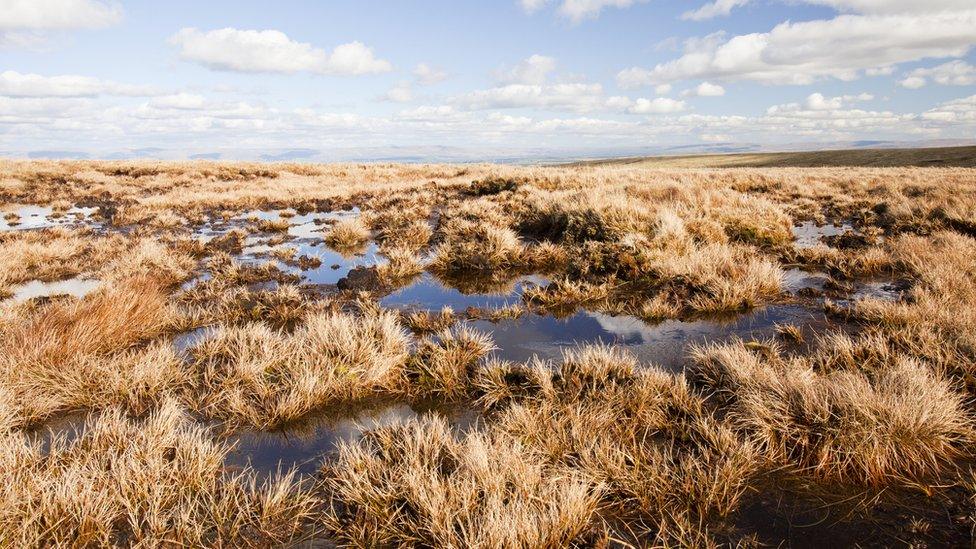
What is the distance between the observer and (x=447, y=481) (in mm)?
3170

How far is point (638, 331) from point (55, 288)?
34.5 ft

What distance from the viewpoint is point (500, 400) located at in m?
4.49

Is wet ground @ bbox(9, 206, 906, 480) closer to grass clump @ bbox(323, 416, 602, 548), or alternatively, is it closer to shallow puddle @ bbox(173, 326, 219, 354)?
shallow puddle @ bbox(173, 326, 219, 354)

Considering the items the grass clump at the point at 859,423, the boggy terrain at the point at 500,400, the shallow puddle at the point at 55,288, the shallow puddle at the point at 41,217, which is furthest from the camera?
the shallow puddle at the point at 41,217

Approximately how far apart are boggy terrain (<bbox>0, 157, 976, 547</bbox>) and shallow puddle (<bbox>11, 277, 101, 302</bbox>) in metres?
0.06

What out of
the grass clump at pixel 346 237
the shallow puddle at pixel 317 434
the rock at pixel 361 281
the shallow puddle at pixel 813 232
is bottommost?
the shallow puddle at pixel 317 434

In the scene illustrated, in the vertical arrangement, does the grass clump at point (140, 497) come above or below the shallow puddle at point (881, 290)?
below

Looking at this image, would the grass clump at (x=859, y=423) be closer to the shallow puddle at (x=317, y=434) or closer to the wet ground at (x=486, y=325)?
the wet ground at (x=486, y=325)

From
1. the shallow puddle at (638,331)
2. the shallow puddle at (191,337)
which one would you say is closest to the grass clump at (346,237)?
the shallow puddle at (191,337)

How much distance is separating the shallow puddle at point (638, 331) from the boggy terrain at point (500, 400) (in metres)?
0.05

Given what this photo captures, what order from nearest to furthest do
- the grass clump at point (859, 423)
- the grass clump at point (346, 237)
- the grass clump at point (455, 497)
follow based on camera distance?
the grass clump at point (455, 497)
the grass clump at point (859, 423)
the grass clump at point (346, 237)

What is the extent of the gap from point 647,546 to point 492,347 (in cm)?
310

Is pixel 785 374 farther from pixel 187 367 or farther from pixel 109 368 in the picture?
pixel 109 368

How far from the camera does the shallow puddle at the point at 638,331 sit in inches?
221
